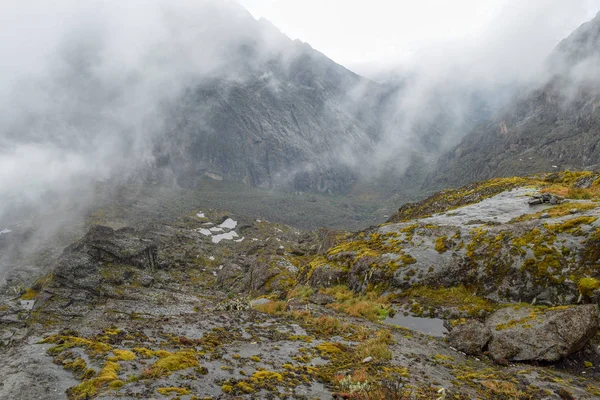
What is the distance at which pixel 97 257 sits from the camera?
83.9m

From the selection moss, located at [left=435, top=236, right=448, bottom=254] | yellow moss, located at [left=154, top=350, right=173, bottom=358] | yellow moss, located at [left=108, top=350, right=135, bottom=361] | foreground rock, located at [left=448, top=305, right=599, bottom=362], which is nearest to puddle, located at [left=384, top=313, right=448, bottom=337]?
foreground rock, located at [left=448, top=305, right=599, bottom=362]

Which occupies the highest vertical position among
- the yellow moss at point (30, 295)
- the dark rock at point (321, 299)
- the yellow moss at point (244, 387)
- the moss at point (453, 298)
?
the yellow moss at point (244, 387)

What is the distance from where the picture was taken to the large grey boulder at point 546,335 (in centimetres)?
1750

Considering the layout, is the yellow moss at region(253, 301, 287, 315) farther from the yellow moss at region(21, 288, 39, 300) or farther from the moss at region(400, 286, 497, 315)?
the yellow moss at region(21, 288, 39, 300)

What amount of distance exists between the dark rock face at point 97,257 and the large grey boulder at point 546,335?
76.8 metres

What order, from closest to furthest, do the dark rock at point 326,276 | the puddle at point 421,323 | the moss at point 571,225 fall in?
the puddle at point 421,323 < the moss at point 571,225 < the dark rock at point 326,276

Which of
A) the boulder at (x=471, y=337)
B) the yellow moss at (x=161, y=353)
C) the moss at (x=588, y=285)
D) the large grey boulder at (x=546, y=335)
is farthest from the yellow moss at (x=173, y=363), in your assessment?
the moss at (x=588, y=285)

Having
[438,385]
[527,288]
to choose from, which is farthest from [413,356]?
[527,288]

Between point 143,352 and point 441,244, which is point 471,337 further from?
point 143,352

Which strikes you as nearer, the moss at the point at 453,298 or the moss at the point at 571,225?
the moss at the point at 453,298

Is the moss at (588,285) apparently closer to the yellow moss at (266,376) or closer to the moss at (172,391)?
the yellow moss at (266,376)

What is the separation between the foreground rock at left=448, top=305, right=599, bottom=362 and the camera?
1756 centimetres

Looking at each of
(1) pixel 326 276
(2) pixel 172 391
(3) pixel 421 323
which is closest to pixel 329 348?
(2) pixel 172 391

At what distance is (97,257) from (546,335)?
90.7 m
